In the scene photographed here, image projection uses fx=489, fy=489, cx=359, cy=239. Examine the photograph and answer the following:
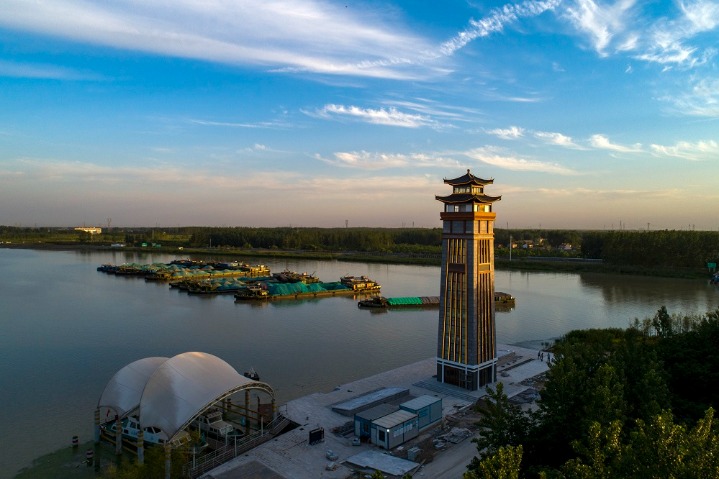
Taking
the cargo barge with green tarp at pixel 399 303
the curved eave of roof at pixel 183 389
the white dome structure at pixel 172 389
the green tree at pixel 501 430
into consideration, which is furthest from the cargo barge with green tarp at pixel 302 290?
the green tree at pixel 501 430

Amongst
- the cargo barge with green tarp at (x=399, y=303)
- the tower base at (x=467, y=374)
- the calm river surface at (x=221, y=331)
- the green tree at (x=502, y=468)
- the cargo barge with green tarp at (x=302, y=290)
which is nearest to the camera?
the green tree at (x=502, y=468)

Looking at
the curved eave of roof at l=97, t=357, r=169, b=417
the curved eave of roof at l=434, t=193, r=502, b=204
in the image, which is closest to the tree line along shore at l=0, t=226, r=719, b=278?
the curved eave of roof at l=434, t=193, r=502, b=204

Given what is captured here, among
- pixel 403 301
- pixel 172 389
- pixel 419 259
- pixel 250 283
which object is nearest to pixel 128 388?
pixel 172 389

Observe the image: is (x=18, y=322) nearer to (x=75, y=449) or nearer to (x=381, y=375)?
(x=75, y=449)

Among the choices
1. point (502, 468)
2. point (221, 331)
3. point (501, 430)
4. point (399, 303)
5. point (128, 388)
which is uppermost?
point (502, 468)

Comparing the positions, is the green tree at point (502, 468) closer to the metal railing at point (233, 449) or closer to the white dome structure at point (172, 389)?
the metal railing at point (233, 449)

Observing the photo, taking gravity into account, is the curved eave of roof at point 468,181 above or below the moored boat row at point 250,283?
above

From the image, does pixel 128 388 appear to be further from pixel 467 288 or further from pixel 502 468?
pixel 502 468
